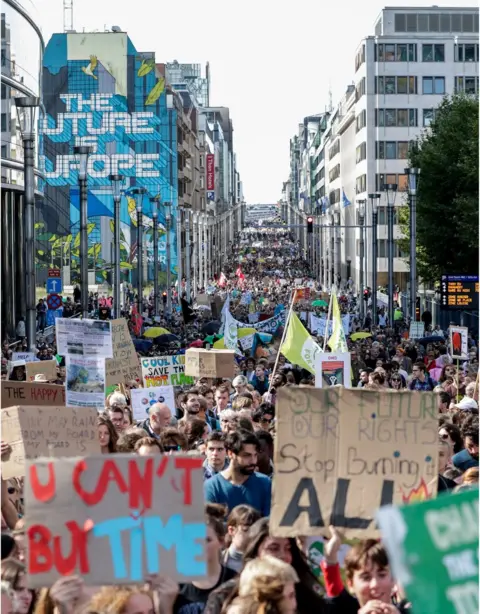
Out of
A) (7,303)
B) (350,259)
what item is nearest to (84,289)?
(7,303)

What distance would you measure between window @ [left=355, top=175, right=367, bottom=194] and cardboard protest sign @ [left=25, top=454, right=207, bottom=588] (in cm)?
9994

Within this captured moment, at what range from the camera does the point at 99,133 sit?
10194 centimetres

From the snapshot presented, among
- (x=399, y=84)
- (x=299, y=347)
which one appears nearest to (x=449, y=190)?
(x=299, y=347)

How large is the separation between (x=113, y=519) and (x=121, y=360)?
41.1 feet

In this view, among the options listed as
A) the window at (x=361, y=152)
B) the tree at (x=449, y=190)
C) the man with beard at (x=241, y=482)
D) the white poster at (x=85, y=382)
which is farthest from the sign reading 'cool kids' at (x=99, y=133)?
the man with beard at (x=241, y=482)

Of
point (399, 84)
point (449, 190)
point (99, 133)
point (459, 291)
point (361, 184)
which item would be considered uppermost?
point (399, 84)

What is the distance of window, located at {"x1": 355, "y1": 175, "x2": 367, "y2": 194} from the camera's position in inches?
4173

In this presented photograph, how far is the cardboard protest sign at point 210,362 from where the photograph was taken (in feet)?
67.6

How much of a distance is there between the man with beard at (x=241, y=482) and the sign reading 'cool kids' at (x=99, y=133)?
92.0 metres

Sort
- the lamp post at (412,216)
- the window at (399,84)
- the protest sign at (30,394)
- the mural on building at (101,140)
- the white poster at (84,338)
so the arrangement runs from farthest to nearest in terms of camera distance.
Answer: the window at (399,84)
the mural on building at (101,140)
the lamp post at (412,216)
the white poster at (84,338)
the protest sign at (30,394)

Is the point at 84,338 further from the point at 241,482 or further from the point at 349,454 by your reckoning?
the point at 349,454

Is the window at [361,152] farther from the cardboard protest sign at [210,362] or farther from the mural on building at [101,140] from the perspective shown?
the cardboard protest sign at [210,362]

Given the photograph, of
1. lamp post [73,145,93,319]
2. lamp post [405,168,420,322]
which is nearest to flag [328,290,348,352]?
lamp post [73,145,93,319]

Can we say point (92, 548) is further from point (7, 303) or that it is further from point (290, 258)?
point (290, 258)
